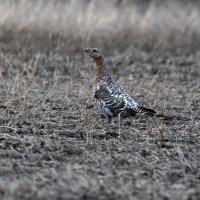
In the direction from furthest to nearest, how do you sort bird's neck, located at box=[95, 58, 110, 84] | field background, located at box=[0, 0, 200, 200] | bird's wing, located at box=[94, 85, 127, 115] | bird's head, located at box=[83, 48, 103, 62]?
bird's head, located at box=[83, 48, 103, 62]
bird's neck, located at box=[95, 58, 110, 84]
bird's wing, located at box=[94, 85, 127, 115]
field background, located at box=[0, 0, 200, 200]

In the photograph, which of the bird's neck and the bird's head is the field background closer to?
the bird's neck

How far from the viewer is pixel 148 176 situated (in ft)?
16.6

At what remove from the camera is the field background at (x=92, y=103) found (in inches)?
190

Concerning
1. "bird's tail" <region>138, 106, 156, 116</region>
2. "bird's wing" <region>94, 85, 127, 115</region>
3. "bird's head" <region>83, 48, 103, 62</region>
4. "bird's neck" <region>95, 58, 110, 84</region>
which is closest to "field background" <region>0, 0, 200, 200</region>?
"bird's tail" <region>138, 106, 156, 116</region>

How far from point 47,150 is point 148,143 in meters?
0.99

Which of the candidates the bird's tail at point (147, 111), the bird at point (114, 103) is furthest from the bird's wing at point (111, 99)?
the bird's tail at point (147, 111)

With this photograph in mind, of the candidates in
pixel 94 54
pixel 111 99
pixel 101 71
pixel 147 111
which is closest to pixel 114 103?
pixel 111 99

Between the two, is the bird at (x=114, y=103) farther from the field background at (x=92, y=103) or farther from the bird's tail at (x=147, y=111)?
the field background at (x=92, y=103)

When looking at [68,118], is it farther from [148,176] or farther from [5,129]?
[148,176]

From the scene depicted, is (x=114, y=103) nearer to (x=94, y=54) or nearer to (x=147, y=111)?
(x=147, y=111)

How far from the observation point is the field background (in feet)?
15.8

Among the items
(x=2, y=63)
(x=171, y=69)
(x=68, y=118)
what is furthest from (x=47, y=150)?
(x=171, y=69)

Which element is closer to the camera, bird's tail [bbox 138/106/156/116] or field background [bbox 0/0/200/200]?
field background [bbox 0/0/200/200]

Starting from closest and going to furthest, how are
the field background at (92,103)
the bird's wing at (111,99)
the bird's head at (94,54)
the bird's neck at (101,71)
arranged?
the field background at (92,103)
the bird's wing at (111,99)
the bird's neck at (101,71)
the bird's head at (94,54)
